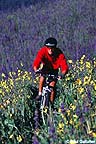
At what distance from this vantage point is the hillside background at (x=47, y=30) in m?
13.5

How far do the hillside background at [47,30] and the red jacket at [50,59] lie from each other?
2.77m

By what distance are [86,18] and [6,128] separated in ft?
31.6

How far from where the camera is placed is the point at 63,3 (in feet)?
68.1

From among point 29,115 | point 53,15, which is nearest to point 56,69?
point 29,115

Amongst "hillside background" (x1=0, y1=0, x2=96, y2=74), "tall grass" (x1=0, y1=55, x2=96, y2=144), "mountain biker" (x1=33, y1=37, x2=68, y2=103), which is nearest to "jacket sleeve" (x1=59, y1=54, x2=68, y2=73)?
"mountain biker" (x1=33, y1=37, x2=68, y2=103)

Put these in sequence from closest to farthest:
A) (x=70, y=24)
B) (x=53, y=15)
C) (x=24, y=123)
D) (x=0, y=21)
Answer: (x=24, y=123) → (x=70, y=24) → (x=53, y=15) → (x=0, y=21)

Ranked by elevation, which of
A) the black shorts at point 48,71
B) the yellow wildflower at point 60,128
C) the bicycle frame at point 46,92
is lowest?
the bicycle frame at point 46,92

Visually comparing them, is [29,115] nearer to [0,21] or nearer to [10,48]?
[10,48]

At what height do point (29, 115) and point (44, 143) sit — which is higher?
point (44, 143)

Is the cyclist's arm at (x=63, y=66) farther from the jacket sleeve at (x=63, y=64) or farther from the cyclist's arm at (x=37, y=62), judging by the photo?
the cyclist's arm at (x=37, y=62)

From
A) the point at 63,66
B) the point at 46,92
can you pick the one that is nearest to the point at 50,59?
the point at 63,66

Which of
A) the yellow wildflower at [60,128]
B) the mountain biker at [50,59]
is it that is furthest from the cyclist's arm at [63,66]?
the yellow wildflower at [60,128]

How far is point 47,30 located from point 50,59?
7.17 m

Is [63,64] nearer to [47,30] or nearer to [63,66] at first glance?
[63,66]
